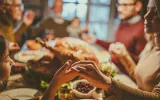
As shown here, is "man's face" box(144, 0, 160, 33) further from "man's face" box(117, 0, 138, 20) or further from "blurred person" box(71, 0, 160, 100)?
"man's face" box(117, 0, 138, 20)

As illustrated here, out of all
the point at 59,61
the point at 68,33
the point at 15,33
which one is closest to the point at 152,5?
the point at 59,61

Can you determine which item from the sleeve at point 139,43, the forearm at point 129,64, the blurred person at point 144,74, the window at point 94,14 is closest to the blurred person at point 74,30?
the window at point 94,14

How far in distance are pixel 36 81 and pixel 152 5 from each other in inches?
55.8

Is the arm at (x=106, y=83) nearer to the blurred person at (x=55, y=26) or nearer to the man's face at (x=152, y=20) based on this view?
the man's face at (x=152, y=20)

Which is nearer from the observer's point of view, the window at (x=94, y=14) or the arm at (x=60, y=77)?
the arm at (x=60, y=77)

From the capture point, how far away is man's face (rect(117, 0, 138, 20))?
3299 millimetres

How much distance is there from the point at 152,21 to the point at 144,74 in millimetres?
470

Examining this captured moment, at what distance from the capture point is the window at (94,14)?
5.49 meters

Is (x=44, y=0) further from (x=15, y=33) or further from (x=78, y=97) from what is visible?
(x=78, y=97)

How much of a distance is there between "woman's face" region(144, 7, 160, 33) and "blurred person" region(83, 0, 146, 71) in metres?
1.29

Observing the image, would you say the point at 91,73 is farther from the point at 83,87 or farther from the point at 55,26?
the point at 55,26

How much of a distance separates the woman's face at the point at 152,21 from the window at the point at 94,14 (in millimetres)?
3449

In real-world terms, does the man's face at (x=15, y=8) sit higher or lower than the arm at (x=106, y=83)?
higher

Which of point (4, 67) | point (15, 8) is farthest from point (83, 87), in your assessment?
point (15, 8)
